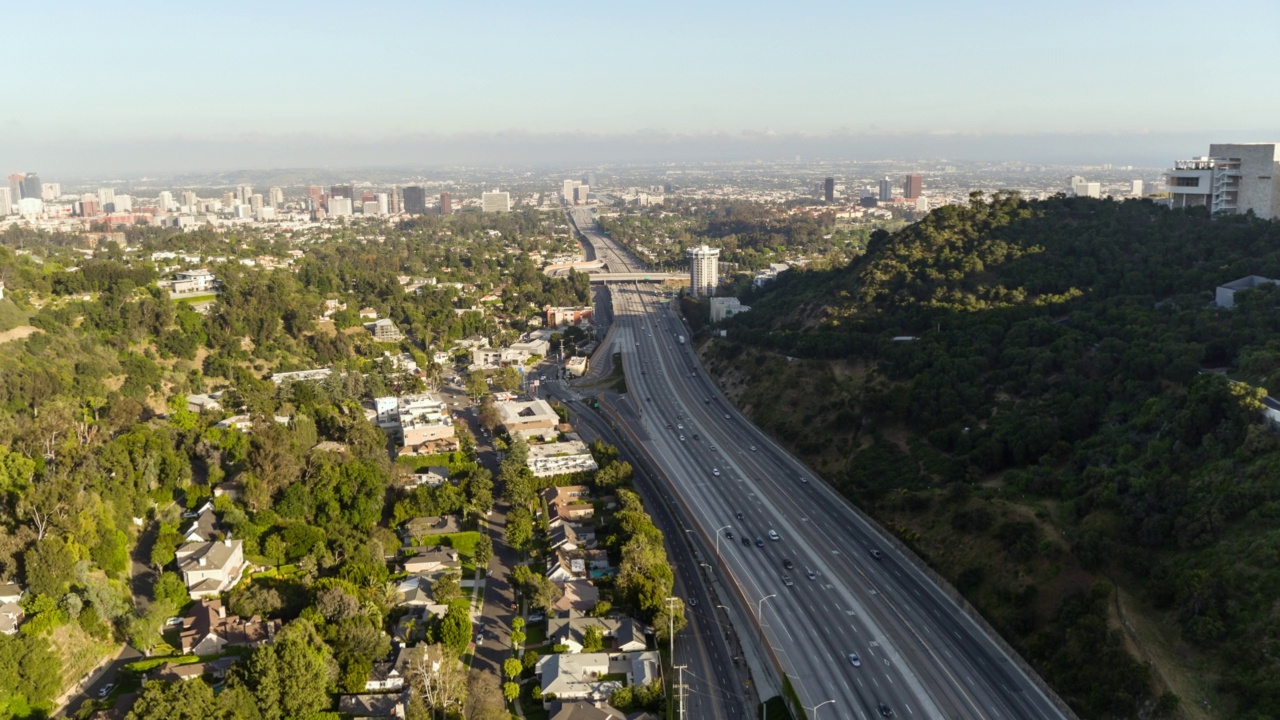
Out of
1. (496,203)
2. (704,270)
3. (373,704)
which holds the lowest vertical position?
(373,704)

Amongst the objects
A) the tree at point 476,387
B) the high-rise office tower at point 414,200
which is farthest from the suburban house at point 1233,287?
the high-rise office tower at point 414,200

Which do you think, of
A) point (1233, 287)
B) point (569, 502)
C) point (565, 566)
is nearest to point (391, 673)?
point (565, 566)

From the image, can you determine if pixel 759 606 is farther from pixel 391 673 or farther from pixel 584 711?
pixel 391 673

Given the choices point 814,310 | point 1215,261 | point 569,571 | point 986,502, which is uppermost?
point 1215,261

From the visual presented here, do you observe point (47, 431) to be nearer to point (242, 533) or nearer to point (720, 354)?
point (242, 533)

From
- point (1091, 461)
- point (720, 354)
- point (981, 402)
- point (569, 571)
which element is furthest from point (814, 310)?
point (569, 571)
